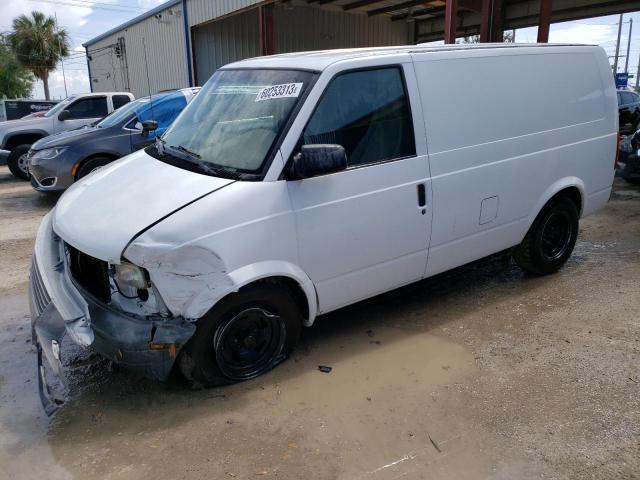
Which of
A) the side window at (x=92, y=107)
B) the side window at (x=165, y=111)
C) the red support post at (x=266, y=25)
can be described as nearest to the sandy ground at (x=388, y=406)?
the side window at (x=165, y=111)

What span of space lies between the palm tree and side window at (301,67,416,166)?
4823 cm

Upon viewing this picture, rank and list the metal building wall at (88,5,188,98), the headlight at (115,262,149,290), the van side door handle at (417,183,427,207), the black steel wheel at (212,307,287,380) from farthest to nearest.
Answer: the metal building wall at (88,5,188,98) < the van side door handle at (417,183,427,207) < the black steel wheel at (212,307,287,380) < the headlight at (115,262,149,290)

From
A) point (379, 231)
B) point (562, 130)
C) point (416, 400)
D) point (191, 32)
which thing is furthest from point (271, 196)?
point (191, 32)

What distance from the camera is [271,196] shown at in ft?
10.1

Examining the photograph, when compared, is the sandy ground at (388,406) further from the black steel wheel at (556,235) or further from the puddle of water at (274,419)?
the black steel wheel at (556,235)

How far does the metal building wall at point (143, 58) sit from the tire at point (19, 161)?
425 centimetres

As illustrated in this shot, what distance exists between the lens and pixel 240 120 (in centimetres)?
345

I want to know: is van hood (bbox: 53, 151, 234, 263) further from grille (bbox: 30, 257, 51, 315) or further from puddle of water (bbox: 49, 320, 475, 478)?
puddle of water (bbox: 49, 320, 475, 478)

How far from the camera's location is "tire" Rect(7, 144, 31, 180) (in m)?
11.7

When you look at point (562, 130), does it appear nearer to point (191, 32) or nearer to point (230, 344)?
point (230, 344)

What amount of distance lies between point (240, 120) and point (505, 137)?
214cm

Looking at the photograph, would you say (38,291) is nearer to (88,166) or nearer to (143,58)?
(88,166)

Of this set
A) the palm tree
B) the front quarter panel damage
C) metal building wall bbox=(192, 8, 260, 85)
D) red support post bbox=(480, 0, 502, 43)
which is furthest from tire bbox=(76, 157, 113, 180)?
the palm tree

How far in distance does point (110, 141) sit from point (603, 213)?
7.82m
